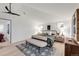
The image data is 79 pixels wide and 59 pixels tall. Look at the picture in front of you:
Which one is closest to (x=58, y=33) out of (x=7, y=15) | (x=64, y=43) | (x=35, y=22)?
(x=64, y=43)

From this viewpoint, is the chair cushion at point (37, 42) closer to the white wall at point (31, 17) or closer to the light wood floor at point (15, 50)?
the white wall at point (31, 17)

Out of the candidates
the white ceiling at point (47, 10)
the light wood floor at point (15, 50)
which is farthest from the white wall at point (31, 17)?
the light wood floor at point (15, 50)

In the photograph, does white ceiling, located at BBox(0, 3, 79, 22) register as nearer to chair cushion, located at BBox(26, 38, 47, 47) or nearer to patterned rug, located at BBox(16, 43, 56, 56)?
chair cushion, located at BBox(26, 38, 47, 47)

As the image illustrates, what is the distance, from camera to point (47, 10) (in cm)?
174

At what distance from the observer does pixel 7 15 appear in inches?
65.4

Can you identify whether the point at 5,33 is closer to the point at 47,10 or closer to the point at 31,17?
the point at 31,17

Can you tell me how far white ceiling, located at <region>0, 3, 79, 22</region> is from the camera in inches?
66.7

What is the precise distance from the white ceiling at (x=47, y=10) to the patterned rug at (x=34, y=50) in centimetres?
46

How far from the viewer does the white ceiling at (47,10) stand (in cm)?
169

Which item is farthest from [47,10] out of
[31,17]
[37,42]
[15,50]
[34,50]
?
[15,50]

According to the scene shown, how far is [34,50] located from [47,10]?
0.67 meters

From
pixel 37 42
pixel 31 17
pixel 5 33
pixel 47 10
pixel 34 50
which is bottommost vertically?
pixel 34 50

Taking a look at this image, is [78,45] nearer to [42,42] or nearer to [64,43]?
[64,43]

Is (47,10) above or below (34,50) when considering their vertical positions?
above
